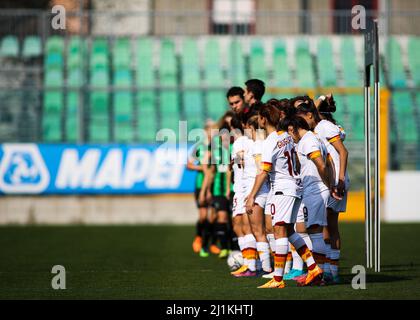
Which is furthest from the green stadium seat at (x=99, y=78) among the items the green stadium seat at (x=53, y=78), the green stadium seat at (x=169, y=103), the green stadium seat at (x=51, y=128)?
the green stadium seat at (x=169, y=103)

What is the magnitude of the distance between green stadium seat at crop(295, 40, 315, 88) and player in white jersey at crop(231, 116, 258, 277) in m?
13.4

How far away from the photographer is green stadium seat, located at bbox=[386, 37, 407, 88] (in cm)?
2667

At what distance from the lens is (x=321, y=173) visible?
11312 millimetres

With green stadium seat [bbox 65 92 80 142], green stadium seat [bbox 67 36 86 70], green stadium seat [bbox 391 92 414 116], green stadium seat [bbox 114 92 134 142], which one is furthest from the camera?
green stadium seat [bbox 67 36 86 70]

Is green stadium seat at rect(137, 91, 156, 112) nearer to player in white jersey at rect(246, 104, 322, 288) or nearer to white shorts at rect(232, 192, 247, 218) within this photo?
white shorts at rect(232, 192, 247, 218)

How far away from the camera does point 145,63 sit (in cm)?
2742

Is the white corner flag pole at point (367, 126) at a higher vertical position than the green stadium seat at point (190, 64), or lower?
lower

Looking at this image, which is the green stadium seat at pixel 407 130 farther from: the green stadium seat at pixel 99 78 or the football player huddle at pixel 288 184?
the football player huddle at pixel 288 184

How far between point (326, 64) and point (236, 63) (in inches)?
101

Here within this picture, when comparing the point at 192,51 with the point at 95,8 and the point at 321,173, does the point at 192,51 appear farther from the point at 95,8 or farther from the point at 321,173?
the point at 321,173

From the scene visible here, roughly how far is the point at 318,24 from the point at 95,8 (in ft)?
23.7

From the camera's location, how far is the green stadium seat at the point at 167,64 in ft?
88.0

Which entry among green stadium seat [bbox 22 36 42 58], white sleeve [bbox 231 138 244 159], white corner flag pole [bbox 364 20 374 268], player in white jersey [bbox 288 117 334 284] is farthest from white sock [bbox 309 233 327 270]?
green stadium seat [bbox 22 36 42 58]

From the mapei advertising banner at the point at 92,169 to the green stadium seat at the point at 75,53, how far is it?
282cm
